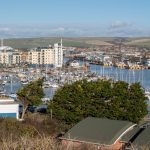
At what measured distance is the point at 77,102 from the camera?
36.2 feet

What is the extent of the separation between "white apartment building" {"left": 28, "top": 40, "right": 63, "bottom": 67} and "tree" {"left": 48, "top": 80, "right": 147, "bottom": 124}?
4198 centimetres

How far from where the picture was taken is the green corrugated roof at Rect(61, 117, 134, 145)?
23.9ft

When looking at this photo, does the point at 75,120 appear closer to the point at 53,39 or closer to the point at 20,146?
the point at 20,146

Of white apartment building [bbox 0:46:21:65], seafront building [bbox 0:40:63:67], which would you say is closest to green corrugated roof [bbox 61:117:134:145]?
seafront building [bbox 0:40:63:67]

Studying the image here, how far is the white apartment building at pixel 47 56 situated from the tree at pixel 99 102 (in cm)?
4198

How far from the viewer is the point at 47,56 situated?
55.8 meters

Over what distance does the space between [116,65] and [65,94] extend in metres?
44.1

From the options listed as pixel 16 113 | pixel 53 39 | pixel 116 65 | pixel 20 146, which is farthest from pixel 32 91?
pixel 53 39

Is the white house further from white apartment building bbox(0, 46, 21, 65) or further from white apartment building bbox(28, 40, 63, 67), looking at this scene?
white apartment building bbox(0, 46, 21, 65)

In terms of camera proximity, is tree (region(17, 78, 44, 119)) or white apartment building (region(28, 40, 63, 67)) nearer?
tree (region(17, 78, 44, 119))

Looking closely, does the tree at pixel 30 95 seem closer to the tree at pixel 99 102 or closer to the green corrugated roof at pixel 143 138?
the tree at pixel 99 102

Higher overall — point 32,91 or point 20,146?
point 20,146

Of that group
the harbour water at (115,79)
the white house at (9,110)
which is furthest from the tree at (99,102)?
the harbour water at (115,79)

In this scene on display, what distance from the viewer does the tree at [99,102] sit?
1070cm
